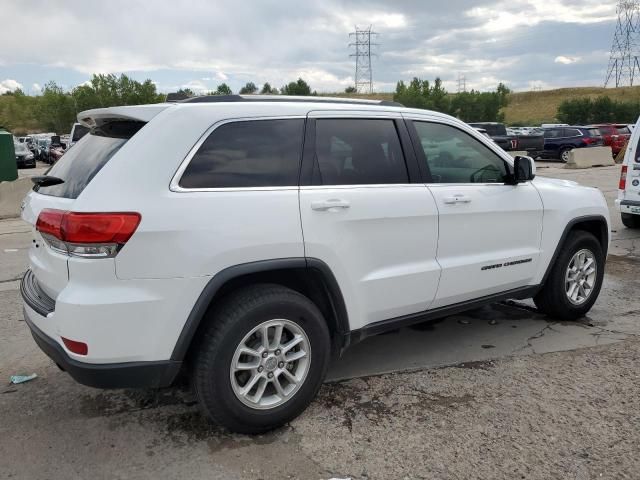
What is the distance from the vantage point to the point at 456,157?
414 centimetres

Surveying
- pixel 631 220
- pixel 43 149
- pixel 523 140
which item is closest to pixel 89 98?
pixel 43 149

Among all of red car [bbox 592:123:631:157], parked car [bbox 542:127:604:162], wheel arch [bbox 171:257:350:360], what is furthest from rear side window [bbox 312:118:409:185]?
red car [bbox 592:123:631:157]

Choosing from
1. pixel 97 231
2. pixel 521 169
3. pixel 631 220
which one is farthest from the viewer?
pixel 631 220

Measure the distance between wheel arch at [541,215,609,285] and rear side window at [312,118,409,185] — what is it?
1.76m

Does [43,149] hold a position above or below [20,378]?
above

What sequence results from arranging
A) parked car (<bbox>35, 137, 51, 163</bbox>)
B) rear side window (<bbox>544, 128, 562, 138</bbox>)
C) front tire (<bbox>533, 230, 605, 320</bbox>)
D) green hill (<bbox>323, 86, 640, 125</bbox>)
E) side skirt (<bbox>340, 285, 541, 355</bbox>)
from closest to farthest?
side skirt (<bbox>340, 285, 541, 355</bbox>) → front tire (<bbox>533, 230, 605, 320</bbox>) → rear side window (<bbox>544, 128, 562, 138</bbox>) → parked car (<bbox>35, 137, 51, 163</bbox>) → green hill (<bbox>323, 86, 640, 125</bbox>)

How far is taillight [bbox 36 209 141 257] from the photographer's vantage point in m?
2.62

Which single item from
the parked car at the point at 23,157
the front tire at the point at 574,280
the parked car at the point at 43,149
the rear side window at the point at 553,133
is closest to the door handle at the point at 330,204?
the front tire at the point at 574,280

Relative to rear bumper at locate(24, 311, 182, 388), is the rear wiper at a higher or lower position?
higher

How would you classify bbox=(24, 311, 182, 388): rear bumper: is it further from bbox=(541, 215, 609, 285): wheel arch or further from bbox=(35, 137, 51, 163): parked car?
bbox=(35, 137, 51, 163): parked car

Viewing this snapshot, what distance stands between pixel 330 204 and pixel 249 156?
0.53 meters

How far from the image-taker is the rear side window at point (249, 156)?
9.63 feet

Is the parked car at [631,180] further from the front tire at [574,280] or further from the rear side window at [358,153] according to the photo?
the rear side window at [358,153]

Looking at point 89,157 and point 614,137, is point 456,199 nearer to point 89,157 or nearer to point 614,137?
point 89,157
